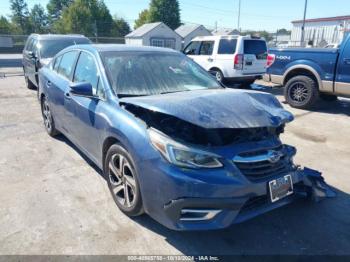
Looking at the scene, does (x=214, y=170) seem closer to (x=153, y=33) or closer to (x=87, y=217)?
(x=87, y=217)

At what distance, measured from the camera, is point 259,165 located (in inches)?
102

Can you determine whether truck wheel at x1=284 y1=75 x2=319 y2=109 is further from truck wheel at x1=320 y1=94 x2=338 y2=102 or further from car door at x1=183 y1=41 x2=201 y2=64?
car door at x1=183 y1=41 x2=201 y2=64

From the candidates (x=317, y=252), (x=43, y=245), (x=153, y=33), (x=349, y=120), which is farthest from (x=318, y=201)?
(x=153, y=33)

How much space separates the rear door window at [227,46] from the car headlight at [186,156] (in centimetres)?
879

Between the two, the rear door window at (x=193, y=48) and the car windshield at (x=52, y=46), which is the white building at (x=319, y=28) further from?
the car windshield at (x=52, y=46)

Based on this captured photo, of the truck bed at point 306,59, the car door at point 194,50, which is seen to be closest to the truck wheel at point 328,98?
the truck bed at point 306,59

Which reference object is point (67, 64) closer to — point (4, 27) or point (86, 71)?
point (86, 71)

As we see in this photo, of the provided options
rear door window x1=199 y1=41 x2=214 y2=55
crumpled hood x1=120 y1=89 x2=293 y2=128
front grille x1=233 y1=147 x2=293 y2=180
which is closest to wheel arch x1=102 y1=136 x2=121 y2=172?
crumpled hood x1=120 y1=89 x2=293 y2=128

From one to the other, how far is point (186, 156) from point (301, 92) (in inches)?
259

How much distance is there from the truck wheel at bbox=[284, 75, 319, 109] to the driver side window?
600 centimetres

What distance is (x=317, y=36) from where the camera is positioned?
124 feet

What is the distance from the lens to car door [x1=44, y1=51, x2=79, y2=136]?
423cm

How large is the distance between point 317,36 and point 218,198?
4120 centimetres

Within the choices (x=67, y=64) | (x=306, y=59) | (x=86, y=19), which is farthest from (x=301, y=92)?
(x=86, y=19)
